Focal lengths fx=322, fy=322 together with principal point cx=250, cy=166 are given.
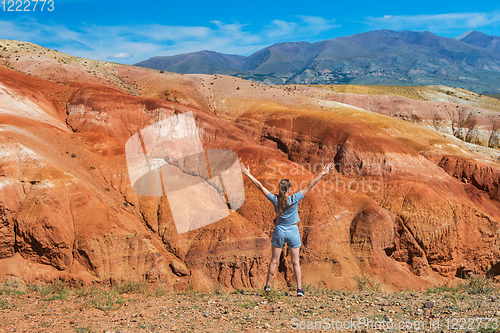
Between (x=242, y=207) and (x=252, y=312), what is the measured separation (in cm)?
1538

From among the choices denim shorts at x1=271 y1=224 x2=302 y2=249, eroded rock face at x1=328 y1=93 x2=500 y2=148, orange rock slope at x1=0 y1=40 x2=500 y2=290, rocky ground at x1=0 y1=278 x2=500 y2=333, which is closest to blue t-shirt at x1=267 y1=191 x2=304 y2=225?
denim shorts at x1=271 y1=224 x2=302 y2=249

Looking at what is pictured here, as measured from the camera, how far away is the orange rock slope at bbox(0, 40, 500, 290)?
15.8 m

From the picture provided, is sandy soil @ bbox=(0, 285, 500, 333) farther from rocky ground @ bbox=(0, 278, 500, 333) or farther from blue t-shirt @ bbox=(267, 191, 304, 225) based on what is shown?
blue t-shirt @ bbox=(267, 191, 304, 225)

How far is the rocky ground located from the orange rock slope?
8.22 m

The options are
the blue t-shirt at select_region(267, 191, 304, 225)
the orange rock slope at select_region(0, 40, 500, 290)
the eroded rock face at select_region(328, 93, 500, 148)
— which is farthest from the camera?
the eroded rock face at select_region(328, 93, 500, 148)

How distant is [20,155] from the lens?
16609 mm

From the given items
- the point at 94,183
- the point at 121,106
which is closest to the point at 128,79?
the point at 121,106

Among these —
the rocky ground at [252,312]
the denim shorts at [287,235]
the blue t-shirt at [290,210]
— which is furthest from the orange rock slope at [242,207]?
the blue t-shirt at [290,210]

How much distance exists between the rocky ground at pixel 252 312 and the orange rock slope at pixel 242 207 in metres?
8.22

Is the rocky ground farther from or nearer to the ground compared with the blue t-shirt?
nearer to the ground

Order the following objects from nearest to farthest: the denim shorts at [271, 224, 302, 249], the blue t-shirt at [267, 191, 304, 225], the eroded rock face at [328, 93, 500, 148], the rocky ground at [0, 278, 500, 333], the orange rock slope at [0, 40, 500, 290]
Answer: the rocky ground at [0, 278, 500, 333]
the blue t-shirt at [267, 191, 304, 225]
the denim shorts at [271, 224, 302, 249]
the orange rock slope at [0, 40, 500, 290]
the eroded rock face at [328, 93, 500, 148]

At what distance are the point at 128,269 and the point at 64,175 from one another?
6.06m

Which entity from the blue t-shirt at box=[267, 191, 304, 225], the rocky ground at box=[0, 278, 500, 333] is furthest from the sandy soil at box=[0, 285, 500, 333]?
the blue t-shirt at box=[267, 191, 304, 225]

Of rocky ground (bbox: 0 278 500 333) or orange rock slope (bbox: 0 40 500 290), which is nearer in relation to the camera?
rocky ground (bbox: 0 278 500 333)
